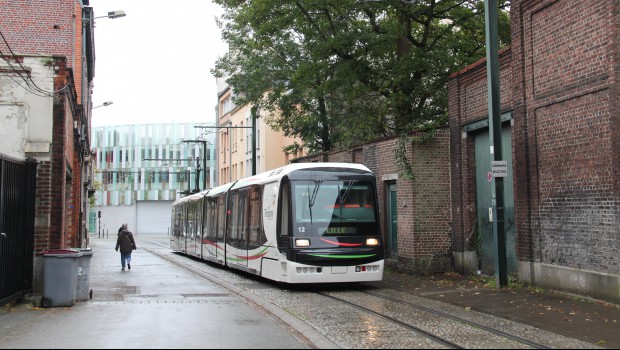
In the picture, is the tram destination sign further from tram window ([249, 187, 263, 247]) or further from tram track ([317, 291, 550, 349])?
tram window ([249, 187, 263, 247])

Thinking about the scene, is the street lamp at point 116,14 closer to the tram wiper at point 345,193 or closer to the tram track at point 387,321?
the tram wiper at point 345,193

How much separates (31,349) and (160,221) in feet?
277

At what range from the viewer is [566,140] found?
13352 millimetres

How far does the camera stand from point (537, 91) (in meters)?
14.4

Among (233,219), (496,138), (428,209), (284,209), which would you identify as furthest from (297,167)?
(233,219)

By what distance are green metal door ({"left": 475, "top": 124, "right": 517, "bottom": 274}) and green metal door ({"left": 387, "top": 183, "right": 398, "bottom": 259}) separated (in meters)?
3.42

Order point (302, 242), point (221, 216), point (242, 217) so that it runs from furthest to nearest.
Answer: point (221, 216) < point (242, 217) < point (302, 242)

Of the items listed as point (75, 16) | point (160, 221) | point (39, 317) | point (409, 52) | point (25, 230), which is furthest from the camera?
point (160, 221)

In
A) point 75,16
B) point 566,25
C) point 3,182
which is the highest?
point 75,16

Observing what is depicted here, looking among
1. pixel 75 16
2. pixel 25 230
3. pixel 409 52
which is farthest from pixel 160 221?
pixel 25 230

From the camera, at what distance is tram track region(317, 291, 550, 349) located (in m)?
8.48

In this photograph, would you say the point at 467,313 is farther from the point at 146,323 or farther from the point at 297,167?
the point at 297,167

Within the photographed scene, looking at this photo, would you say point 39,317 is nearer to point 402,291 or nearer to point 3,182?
point 3,182

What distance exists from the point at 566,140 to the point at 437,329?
5725 millimetres
